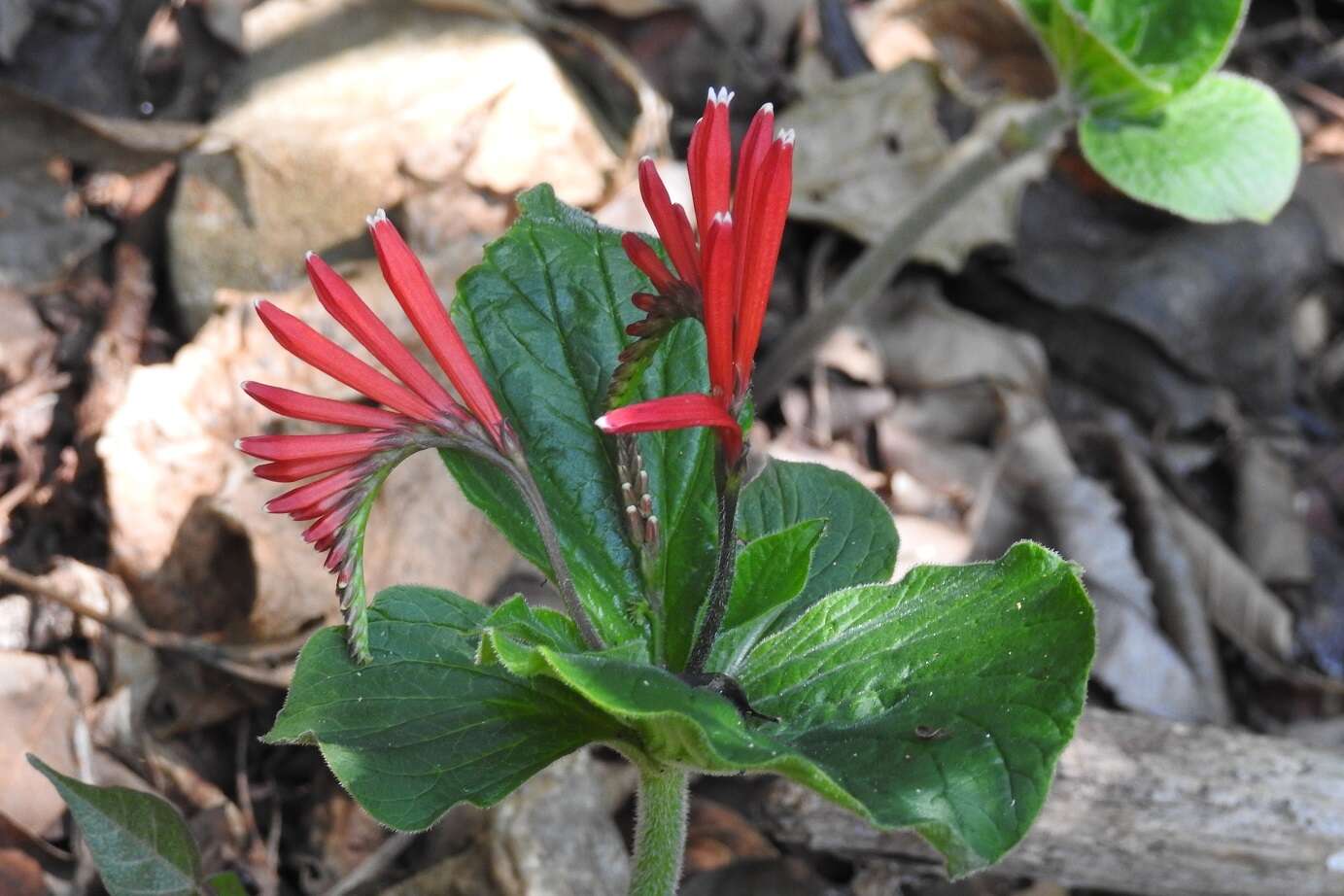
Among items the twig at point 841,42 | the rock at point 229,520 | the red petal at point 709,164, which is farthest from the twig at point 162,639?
the twig at point 841,42

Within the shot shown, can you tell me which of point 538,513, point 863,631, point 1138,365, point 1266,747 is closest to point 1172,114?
point 1138,365

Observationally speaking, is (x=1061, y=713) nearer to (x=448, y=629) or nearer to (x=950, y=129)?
(x=448, y=629)

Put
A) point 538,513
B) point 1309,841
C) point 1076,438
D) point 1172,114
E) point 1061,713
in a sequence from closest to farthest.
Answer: point 1061,713 < point 538,513 < point 1309,841 < point 1172,114 < point 1076,438

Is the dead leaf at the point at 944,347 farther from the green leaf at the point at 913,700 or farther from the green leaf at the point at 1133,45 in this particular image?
the green leaf at the point at 913,700

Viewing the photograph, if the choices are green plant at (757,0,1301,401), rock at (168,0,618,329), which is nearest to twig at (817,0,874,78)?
rock at (168,0,618,329)

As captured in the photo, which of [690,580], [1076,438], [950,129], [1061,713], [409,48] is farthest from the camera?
[950,129]

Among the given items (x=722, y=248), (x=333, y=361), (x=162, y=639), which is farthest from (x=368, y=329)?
(x=162, y=639)

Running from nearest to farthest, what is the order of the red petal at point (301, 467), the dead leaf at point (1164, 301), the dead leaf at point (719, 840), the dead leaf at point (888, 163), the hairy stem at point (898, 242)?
the red petal at point (301, 467) → the dead leaf at point (719, 840) → the hairy stem at point (898, 242) → the dead leaf at point (888, 163) → the dead leaf at point (1164, 301)
